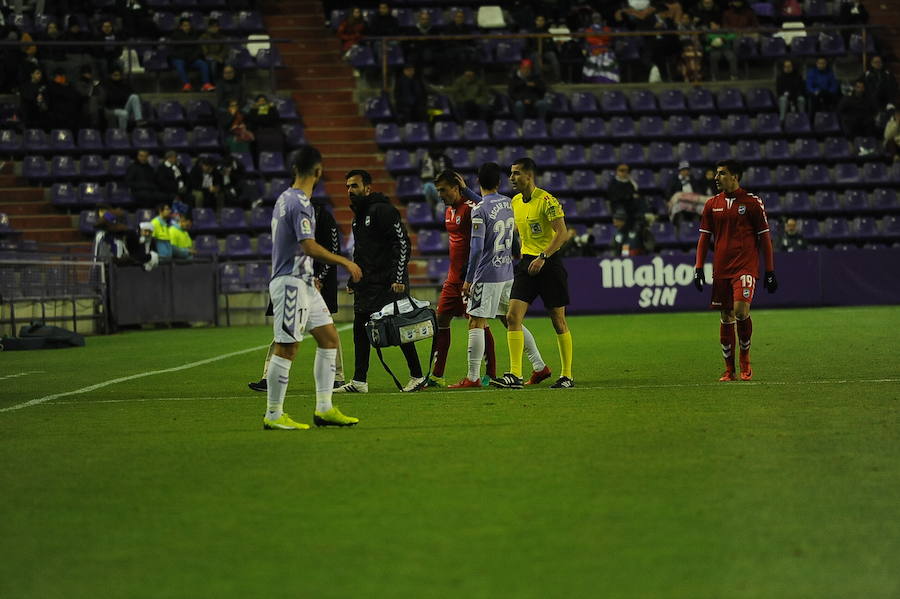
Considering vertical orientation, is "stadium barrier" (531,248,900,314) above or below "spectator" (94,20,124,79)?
below

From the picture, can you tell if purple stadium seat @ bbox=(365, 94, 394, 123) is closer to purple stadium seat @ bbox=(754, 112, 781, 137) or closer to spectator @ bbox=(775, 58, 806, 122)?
purple stadium seat @ bbox=(754, 112, 781, 137)

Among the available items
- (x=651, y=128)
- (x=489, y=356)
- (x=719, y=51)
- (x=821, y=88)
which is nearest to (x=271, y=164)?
(x=651, y=128)

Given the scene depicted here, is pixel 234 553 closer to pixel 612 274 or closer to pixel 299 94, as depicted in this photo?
pixel 612 274

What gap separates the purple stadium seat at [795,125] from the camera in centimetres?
3094

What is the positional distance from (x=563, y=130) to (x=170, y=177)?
925cm

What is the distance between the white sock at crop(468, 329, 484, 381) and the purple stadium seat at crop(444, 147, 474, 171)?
17.8 m

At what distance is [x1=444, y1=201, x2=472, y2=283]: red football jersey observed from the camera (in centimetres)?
1228

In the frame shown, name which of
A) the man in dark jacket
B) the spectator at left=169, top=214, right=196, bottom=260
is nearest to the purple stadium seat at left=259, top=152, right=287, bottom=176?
the spectator at left=169, top=214, right=196, bottom=260

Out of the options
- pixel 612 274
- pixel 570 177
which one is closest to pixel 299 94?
pixel 570 177

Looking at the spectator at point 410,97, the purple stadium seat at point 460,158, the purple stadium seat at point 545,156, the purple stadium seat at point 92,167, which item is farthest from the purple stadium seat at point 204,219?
the purple stadium seat at point 545,156

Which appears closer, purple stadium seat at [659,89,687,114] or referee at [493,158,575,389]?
referee at [493,158,575,389]

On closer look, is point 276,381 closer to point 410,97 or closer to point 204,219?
point 204,219

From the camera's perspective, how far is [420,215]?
2906 cm

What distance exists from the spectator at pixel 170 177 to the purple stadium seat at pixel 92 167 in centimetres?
222
